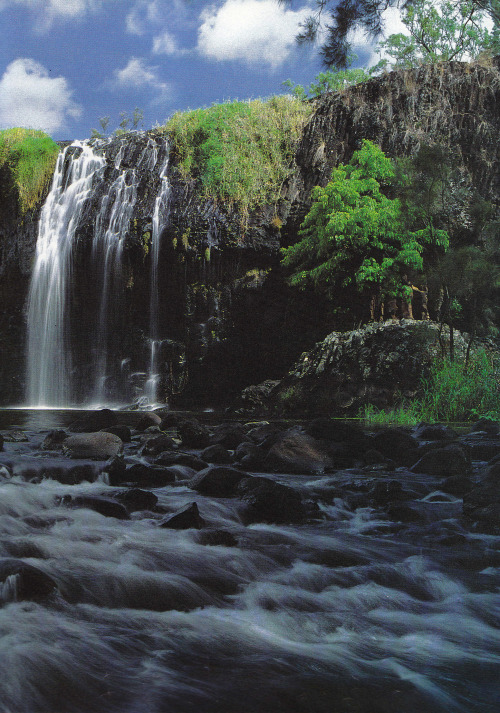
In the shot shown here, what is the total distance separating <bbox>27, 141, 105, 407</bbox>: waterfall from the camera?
53.6 feet

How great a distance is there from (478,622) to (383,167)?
1279 cm

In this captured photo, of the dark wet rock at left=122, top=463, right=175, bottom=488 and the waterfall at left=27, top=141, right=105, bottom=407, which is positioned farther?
the waterfall at left=27, top=141, right=105, bottom=407

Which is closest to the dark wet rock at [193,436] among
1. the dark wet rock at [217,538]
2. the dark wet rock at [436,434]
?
the dark wet rock at [436,434]

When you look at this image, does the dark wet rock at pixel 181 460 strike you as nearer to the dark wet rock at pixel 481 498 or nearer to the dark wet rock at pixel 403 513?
the dark wet rock at pixel 403 513

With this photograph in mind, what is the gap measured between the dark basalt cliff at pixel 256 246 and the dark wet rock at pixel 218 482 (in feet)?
32.4

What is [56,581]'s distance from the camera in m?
2.39

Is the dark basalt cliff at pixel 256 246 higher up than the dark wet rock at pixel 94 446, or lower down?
higher up

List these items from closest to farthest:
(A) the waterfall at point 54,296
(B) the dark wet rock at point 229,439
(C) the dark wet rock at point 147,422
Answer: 1. (B) the dark wet rock at point 229,439
2. (C) the dark wet rock at point 147,422
3. (A) the waterfall at point 54,296

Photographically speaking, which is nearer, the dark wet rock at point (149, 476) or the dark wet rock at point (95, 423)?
the dark wet rock at point (149, 476)

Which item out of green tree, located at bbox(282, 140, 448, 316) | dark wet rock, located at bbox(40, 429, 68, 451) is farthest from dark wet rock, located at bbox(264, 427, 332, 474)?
green tree, located at bbox(282, 140, 448, 316)

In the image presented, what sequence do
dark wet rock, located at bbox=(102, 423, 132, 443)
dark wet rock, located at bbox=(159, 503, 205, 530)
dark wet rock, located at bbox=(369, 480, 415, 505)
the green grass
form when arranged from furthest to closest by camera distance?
the green grass < dark wet rock, located at bbox=(102, 423, 132, 443) < dark wet rock, located at bbox=(369, 480, 415, 505) < dark wet rock, located at bbox=(159, 503, 205, 530)

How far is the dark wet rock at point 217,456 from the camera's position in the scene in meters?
5.45

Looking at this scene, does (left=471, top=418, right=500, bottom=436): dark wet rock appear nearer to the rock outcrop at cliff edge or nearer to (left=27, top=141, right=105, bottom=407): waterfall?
the rock outcrop at cliff edge

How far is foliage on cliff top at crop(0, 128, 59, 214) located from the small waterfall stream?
62cm
